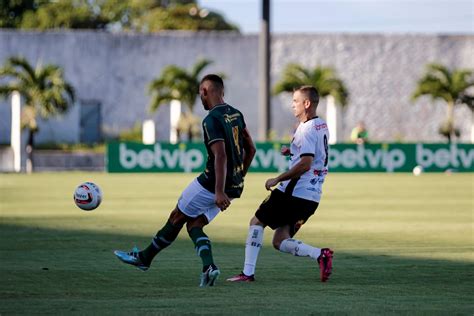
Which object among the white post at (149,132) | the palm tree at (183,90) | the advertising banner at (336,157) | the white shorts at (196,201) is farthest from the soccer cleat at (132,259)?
the palm tree at (183,90)

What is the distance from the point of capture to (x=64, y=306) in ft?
30.7

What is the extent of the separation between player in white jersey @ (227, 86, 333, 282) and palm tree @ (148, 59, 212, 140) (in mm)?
47503

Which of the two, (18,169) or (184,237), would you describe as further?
(18,169)

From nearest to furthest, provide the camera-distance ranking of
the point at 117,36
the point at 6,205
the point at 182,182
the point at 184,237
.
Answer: the point at 184,237, the point at 6,205, the point at 182,182, the point at 117,36

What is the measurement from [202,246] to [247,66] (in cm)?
5662

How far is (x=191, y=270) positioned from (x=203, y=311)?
130 inches

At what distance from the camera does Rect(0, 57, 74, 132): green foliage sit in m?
55.1

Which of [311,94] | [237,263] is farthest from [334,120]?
[311,94]

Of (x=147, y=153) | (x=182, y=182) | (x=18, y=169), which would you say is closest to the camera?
(x=182, y=182)

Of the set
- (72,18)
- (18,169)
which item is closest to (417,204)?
(18,169)

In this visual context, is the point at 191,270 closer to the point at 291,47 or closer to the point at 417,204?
the point at 417,204

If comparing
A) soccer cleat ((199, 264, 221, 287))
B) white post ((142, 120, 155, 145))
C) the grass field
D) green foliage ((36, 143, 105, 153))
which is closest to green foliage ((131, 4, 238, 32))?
green foliage ((36, 143, 105, 153))

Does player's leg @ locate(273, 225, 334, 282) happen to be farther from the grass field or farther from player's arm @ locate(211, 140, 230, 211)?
player's arm @ locate(211, 140, 230, 211)

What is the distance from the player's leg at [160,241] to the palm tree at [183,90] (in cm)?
4734
